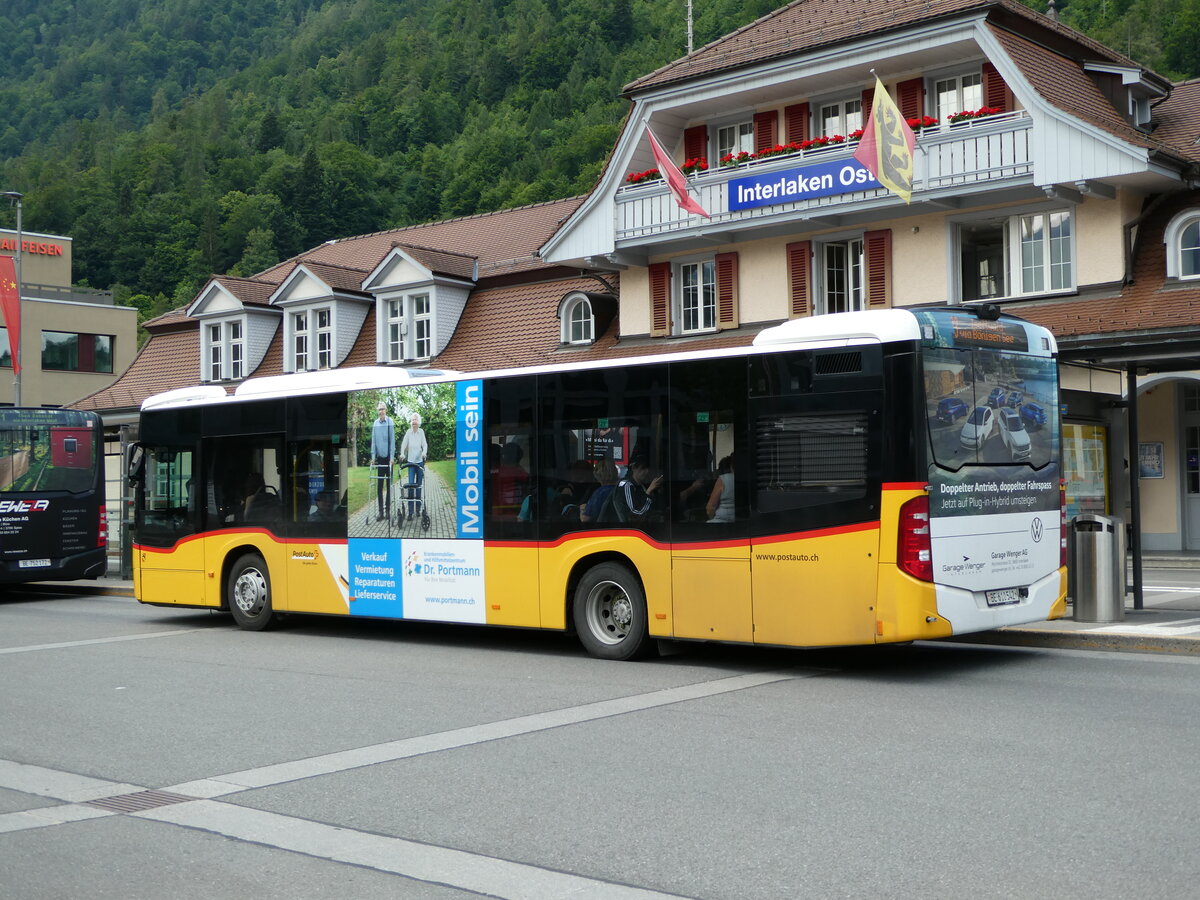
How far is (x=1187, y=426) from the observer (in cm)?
2516

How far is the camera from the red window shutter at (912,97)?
2488 cm

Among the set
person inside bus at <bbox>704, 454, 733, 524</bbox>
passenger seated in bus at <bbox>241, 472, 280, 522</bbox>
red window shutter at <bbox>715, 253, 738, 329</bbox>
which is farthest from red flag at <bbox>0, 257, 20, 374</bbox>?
person inside bus at <bbox>704, 454, 733, 524</bbox>

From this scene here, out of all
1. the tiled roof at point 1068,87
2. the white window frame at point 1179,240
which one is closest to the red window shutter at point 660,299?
the tiled roof at point 1068,87

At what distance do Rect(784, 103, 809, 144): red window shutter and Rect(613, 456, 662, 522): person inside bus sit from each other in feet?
51.5

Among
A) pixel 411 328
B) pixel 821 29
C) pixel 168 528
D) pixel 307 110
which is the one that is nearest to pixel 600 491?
pixel 168 528

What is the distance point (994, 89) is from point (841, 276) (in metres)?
4.48

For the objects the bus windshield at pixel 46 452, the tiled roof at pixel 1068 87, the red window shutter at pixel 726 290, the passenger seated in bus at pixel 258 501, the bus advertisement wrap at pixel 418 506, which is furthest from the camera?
the red window shutter at pixel 726 290

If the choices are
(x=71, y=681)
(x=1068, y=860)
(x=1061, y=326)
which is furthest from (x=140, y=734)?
(x=1061, y=326)

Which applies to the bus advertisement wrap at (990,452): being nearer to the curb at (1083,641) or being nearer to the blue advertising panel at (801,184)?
the curb at (1083,641)

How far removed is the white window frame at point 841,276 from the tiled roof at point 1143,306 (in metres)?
3.47

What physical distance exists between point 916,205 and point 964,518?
578 inches

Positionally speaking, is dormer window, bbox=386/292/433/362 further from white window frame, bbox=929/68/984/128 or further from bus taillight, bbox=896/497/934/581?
bus taillight, bbox=896/497/934/581

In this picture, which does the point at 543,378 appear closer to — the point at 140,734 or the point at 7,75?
the point at 140,734

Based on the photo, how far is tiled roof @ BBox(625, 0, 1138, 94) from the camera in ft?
79.1
